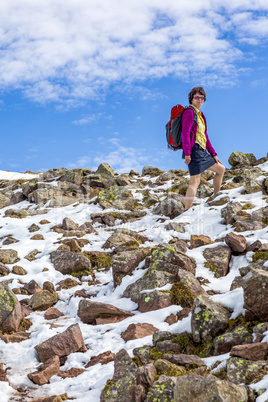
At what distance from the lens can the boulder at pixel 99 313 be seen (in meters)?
6.89

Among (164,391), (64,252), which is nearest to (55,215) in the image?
(64,252)

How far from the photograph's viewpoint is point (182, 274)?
733cm

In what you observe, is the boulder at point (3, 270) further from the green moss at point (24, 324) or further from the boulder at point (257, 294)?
the boulder at point (257, 294)

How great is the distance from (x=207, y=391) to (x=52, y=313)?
4.97m

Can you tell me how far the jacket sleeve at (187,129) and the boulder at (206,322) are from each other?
616 centimetres

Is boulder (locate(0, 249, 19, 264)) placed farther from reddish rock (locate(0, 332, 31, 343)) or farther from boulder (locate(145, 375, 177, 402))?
boulder (locate(145, 375, 177, 402))

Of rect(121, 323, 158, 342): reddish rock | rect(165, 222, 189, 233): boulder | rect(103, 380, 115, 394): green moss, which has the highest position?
rect(165, 222, 189, 233): boulder

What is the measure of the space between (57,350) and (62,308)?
2.21m

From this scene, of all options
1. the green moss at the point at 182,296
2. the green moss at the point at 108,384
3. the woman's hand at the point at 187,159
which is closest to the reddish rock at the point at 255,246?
the green moss at the point at 182,296

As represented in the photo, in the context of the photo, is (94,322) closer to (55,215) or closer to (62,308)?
(62,308)

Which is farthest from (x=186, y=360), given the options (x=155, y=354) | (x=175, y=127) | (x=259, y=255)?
(x=175, y=127)

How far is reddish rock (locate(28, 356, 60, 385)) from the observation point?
5113 mm

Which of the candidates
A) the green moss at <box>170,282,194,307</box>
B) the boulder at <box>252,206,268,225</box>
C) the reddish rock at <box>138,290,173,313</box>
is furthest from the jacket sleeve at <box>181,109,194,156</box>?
the reddish rock at <box>138,290,173,313</box>

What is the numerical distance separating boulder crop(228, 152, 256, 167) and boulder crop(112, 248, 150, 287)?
562 inches
